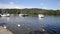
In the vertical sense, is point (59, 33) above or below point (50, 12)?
above

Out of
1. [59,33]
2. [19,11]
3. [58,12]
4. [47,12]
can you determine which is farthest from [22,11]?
[59,33]

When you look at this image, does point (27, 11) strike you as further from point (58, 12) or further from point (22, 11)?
point (58, 12)

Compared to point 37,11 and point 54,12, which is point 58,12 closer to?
point 54,12

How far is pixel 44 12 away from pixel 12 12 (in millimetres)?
24422

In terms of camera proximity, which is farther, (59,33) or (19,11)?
(19,11)

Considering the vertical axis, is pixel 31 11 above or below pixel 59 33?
below

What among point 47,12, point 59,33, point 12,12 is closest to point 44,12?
point 47,12

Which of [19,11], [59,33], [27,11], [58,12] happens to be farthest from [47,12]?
[59,33]

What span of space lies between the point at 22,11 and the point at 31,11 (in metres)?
7.44

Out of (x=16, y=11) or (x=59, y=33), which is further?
(x=16, y=11)

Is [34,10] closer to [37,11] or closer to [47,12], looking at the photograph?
[37,11]

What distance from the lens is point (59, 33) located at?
1691cm

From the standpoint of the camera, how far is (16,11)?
93688 millimetres

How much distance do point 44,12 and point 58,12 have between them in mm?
10349
